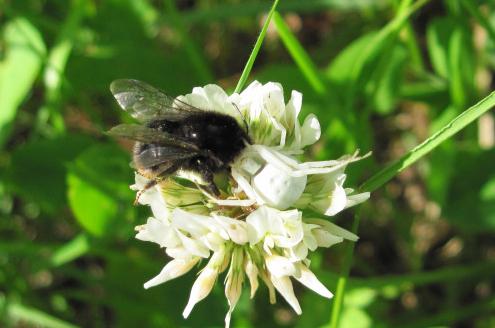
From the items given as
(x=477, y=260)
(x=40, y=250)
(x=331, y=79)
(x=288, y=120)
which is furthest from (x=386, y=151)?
(x=288, y=120)

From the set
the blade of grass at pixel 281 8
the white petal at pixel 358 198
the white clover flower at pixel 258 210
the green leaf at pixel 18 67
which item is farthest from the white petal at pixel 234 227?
the blade of grass at pixel 281 8

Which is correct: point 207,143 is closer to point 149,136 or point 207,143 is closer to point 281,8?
point 149,136

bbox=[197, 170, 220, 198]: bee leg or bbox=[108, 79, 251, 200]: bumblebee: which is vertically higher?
bbox=[108, 79, 251, 200]: bumblebee

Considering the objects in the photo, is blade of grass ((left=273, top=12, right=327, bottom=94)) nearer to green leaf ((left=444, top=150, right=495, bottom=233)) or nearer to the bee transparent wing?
the bee transparent wing

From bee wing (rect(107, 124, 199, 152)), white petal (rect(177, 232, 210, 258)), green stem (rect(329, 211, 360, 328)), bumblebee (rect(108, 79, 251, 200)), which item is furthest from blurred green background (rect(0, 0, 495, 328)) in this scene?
white petal (rect(177, 232, 210, 258))

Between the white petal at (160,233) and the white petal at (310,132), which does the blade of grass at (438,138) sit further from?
the white petal at (160,233)

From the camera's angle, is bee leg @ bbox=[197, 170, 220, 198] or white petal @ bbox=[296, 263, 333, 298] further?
bee leg @ bbox=[197, 170, 220, 198]

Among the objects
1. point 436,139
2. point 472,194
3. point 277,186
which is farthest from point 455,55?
point 277,186
